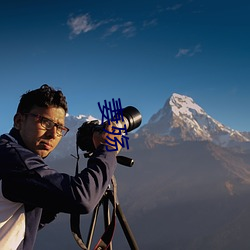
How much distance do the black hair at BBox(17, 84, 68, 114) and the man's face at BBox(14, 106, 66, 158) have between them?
0.10ft

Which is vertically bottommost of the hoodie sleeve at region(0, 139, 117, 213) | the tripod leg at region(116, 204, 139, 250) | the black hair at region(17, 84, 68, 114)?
the tripod leg at region(116, 204, 139, 250)

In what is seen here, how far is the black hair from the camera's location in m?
1.74

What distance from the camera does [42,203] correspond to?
140 centimetres

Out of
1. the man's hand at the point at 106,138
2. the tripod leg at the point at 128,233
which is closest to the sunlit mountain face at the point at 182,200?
the tripod leg at the point at 128,233

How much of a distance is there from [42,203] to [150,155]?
532 ft

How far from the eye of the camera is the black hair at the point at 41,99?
174cm

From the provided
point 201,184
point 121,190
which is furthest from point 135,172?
point 201,184

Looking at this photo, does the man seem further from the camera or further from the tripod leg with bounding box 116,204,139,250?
the tripod leg with bounding box 116,204,139,250

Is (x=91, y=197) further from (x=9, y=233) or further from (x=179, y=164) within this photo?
(x=179, y=164)

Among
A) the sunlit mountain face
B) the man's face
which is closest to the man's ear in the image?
the man's face

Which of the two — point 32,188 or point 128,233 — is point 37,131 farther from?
point 128,233

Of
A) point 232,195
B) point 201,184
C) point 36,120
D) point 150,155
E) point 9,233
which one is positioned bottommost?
point 9,233

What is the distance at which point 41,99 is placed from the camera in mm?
1742

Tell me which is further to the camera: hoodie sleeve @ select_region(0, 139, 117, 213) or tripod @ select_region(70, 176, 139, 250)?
tripod @ select_region(70, 176, 139, 250)
